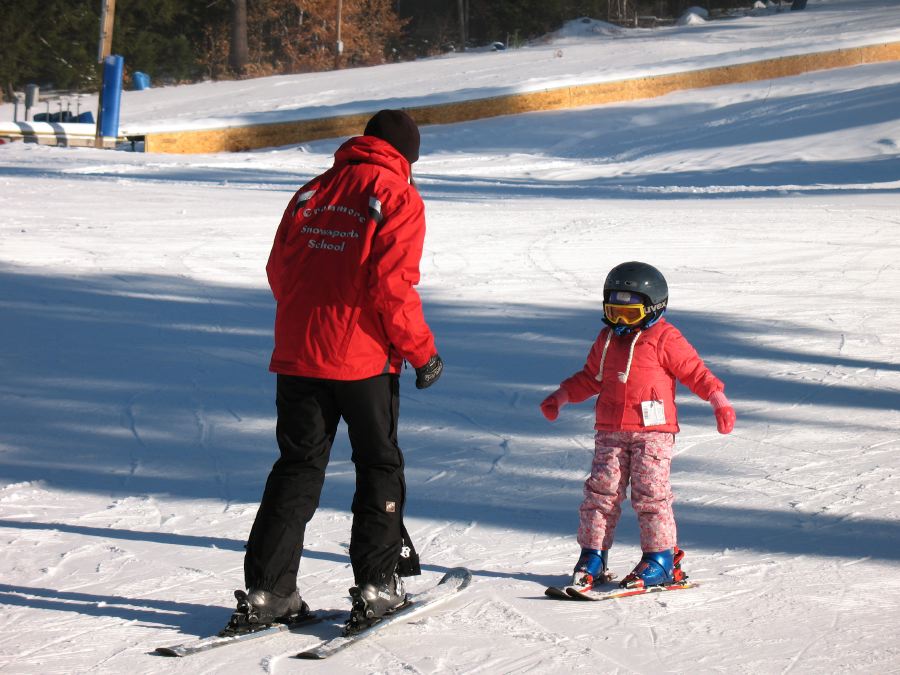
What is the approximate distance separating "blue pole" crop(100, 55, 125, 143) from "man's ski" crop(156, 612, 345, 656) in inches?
712

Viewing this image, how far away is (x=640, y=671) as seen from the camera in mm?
3486

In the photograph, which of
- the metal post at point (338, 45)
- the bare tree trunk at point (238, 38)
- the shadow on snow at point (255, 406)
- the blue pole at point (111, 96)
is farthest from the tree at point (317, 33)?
the shadow on snow at point (255, 406)

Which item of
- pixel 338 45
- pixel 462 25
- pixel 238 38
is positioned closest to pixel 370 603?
pixel 338 45

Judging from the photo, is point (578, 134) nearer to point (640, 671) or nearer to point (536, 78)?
point (536, 78)

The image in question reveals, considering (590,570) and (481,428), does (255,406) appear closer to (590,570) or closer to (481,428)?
(481,428)

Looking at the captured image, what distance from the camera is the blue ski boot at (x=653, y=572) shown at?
4176 mm

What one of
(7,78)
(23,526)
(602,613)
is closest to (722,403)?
(602,613)

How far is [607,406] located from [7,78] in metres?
33.5

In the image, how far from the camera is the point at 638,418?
418 centimetres

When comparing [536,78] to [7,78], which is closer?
[536,78]

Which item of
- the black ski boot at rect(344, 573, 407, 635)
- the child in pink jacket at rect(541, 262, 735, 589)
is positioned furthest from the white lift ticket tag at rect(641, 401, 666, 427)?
the black ski boot at rect(344, 573, 407, 635)

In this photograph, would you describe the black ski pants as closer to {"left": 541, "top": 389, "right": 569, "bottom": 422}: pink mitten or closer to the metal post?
{"left": 541, "top": 389, "right": 569, "bottom": 422}: pink mitten

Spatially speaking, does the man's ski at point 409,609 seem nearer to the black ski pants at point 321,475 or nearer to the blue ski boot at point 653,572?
the black ski pants at point 321,475

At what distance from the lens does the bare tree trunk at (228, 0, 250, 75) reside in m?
36.1
